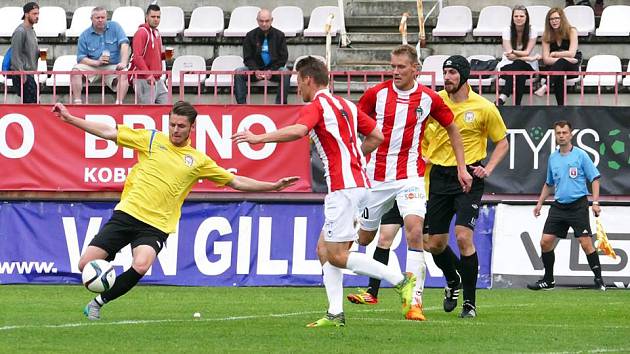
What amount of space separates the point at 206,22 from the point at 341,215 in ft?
44.9

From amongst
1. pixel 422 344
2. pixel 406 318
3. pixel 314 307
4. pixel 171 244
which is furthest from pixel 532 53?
pixel 422 344

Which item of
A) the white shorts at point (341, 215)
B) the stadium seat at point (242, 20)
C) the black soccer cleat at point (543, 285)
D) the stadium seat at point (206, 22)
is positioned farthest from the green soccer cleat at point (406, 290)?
the stadium seat at point (206, 22)

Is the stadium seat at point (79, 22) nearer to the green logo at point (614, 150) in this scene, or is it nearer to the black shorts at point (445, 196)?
the green logo at point (614, 150)

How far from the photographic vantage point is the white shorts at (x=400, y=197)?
39.5 feet

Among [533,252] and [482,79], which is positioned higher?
[482,79]

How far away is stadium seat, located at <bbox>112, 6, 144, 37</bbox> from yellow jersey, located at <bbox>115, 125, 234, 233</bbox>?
12490 millimetres

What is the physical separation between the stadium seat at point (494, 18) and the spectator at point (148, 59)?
5.49 metres

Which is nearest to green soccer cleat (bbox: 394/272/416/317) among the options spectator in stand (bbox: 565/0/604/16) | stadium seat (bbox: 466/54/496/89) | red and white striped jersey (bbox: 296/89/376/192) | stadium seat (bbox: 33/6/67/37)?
red and white striped jersey (bbox: 296/89/376/192)

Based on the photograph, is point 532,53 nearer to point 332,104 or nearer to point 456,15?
point 456,15

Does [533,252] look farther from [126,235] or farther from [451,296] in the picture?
[126,235]

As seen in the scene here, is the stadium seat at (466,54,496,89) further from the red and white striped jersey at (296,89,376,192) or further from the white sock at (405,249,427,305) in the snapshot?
the red and white striped jersey at (296,89,376,192)

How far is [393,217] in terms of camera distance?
13133 millimetres

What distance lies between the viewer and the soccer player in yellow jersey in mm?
11477

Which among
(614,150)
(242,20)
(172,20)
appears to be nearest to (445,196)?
(614,150)
